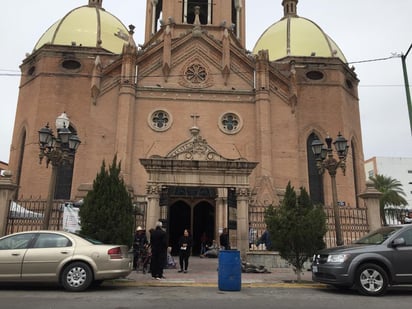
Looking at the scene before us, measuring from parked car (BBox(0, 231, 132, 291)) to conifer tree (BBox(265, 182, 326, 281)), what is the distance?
16.5ft

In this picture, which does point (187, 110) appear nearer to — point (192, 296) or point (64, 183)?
point (64, 183)

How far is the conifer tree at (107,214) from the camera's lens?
1190 centimetres

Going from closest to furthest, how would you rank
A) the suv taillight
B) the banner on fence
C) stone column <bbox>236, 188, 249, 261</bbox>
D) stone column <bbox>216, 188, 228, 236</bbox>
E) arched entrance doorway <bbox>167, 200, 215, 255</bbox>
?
the suv taillight → stone column <bbox>236, 188, 249, 261</bbox> → the banner on fence → stone column <bbox>216, 188, 228, 236</bbox> → arched entrance doorway <bbox>167, 200, 215, 255</bbox>

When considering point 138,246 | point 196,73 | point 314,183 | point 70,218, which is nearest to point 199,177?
point 138,246

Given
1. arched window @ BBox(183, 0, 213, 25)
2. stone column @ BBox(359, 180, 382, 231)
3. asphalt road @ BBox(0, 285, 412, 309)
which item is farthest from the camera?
arched window @ BBox(183, 0, 213, 25)

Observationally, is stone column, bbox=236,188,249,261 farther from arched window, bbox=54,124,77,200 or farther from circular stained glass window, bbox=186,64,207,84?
arched window, bbox=54,124,77,200

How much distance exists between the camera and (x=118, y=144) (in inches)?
982

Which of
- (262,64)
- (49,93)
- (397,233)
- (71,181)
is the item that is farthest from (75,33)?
Answer: (397,233)

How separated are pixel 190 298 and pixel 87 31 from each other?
99.0 feet

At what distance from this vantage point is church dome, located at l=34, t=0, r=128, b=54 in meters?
32.8

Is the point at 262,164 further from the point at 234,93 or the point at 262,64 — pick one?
the point at 262,64

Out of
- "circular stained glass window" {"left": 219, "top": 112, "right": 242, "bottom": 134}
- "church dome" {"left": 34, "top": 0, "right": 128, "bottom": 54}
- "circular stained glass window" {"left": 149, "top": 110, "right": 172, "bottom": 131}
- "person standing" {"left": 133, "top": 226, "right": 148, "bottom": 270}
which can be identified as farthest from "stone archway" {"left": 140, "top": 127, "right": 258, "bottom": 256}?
"church dome" {"left": 34, "top": 0, "right": 128, "bottom": 54}

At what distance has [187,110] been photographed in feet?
87.7

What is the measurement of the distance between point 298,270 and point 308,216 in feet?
5.40
